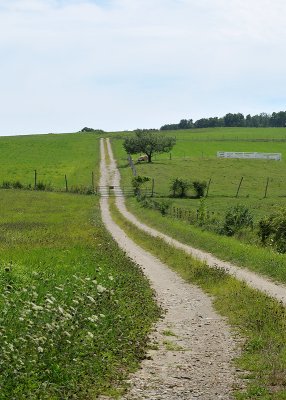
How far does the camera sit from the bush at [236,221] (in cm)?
A: 3688

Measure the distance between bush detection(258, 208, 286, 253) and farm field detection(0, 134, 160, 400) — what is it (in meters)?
8.55

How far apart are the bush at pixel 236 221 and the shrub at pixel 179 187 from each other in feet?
108

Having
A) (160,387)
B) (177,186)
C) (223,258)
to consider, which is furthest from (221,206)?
(160,387)

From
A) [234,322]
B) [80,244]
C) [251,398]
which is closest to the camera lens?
[251,398]

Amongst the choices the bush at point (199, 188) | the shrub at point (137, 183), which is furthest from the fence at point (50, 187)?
the bush at point (199, 188)

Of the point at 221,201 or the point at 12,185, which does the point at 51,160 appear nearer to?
the point at 12,185

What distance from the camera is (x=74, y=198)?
228ft

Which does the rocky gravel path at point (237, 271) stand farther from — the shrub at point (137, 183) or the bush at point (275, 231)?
the shrub at point (137, 183)

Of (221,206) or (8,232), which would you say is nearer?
(8,232)

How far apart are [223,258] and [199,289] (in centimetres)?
672

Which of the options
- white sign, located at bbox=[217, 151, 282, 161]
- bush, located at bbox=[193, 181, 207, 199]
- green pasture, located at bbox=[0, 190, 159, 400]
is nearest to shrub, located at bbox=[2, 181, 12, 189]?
bush, located at bbox=[193, 181, 207, 199]

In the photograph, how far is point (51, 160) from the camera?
120 meters

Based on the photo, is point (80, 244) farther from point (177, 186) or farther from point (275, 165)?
point (275, 165)

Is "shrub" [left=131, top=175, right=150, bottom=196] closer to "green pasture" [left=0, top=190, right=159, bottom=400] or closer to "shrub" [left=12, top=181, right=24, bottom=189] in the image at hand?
"shrub" [left=12, top=181, right=24, bottom=189]
